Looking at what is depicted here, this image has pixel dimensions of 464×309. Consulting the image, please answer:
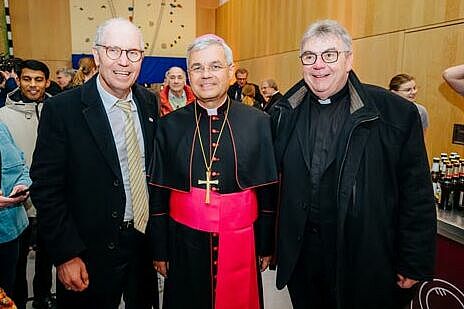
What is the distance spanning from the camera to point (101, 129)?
1670mm

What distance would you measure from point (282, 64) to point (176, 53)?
3.54 m

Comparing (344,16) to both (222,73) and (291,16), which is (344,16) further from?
(222,73)

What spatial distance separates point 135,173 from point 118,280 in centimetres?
53

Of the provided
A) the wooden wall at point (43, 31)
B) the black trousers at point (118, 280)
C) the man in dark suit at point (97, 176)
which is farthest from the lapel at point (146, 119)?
the wooden wall at point (43, 31)

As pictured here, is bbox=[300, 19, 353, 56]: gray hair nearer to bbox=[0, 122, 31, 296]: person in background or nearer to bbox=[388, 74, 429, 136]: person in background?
bbox=[0, 122, 31, 296]: person in background

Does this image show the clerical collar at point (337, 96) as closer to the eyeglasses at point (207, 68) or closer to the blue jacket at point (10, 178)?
the eyeglasses at point (207, 68)

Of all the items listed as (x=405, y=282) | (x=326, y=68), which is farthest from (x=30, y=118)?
(x=405, y=282)

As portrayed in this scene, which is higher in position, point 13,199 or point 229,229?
point 13,199

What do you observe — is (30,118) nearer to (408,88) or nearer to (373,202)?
(373,202)

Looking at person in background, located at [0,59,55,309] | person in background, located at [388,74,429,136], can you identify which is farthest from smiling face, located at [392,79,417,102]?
person in background, located at [0,59,55,309]

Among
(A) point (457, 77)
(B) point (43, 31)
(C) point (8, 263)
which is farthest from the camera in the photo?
(B) point (43, 31)

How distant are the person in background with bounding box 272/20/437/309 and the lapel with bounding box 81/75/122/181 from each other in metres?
0.80

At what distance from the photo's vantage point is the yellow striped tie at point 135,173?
5.70 ft

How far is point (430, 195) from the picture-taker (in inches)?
62.9
